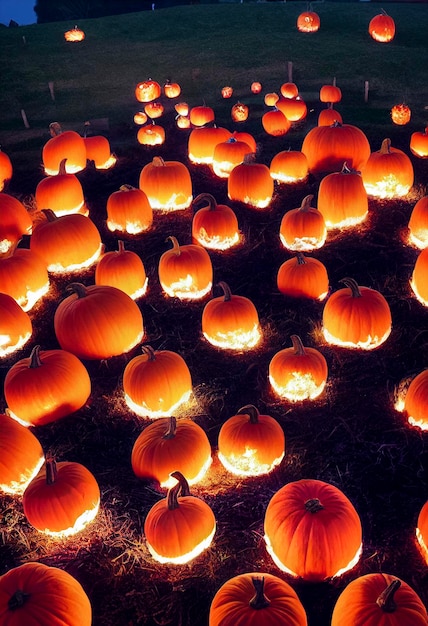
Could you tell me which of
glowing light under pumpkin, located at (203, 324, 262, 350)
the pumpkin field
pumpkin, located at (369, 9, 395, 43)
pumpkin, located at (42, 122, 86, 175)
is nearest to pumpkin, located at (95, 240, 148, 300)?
the pumpkin field

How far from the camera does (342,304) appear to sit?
4.83 m

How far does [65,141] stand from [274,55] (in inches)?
454

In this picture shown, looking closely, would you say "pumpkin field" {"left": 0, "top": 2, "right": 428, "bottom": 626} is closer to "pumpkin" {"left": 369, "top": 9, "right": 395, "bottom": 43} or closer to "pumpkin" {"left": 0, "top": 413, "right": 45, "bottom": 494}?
"pumpkin" {"left": 0, "top": 413, "right": 45, "bottom": 494}

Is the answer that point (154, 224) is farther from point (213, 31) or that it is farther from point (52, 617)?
point (213, 31)

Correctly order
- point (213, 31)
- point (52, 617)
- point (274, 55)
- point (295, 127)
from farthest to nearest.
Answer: point (213, 31) < point (274, 55) < point (295, 127) < point (52, 617)

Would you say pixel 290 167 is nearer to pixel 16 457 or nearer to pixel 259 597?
pixel 16 457

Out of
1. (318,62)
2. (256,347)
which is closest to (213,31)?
(318,62)

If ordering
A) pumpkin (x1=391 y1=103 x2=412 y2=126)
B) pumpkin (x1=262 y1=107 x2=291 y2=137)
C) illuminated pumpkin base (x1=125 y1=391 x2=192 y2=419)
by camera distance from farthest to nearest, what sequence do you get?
pumpkin (x1=391 y1=103 x2=412 y2=126) → pumpkin (x1=262 y1=107 x2=291 y2=137) → illuminated pumpkin base (x1=125 y1=391 x2=192 y2=419)

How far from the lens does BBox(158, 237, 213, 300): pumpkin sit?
551 cm

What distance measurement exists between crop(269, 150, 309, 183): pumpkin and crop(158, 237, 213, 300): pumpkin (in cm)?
206

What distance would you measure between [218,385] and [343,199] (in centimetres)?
271

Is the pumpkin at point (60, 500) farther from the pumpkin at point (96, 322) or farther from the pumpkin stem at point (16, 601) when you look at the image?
the pumpkin at point (96, 322)

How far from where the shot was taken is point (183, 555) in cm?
343

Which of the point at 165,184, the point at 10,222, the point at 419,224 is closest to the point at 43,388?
the point at 10,222
